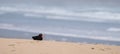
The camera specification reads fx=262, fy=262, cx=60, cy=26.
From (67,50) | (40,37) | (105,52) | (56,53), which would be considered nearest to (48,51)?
→ (56,53)

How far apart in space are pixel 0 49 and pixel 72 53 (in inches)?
129

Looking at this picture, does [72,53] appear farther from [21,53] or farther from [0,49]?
[0,49]

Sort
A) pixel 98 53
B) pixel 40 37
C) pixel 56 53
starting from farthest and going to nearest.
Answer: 1. pixel 40 37
2. pixel 98 53
3. pixel 56 53

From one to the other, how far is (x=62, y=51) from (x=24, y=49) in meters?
1.82

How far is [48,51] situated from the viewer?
1214cm

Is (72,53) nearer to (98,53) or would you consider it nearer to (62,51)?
(62,51)

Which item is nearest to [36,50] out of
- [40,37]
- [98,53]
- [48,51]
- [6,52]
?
[48,51]

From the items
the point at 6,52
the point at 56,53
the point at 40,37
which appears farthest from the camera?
the point at 40,37

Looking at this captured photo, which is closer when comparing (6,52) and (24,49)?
(6,52)

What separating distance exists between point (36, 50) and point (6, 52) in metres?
1.52

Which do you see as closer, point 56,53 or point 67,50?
point 56,53

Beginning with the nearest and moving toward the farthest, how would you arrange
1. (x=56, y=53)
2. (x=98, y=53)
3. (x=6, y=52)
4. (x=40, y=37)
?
(x=6, y=52), (x=56, y=53), (x=98, y=53), (x=40, y=37)

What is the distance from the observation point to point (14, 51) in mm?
11570

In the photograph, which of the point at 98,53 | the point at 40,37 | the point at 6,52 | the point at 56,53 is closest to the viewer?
the point at 6,52
